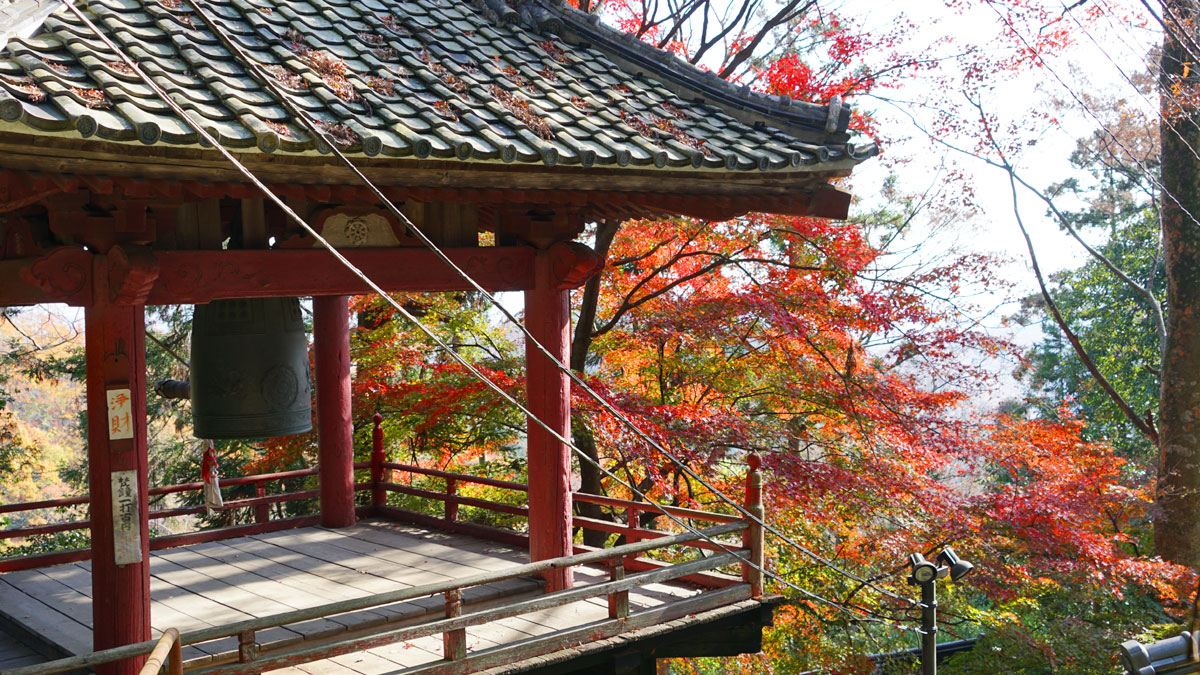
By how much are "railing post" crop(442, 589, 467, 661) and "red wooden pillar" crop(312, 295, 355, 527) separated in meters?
3.77

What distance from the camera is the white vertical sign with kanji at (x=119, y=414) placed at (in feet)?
15.9

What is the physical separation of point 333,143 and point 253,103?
523mm

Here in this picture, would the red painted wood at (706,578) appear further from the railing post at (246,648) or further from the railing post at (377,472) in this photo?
the railing post at (377,472)

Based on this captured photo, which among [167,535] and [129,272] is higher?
[129,272]

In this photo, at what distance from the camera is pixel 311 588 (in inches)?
274

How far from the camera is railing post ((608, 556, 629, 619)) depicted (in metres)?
6.24

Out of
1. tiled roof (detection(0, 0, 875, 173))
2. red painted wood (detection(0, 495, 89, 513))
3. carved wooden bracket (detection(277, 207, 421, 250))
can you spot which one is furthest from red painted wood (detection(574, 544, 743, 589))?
red painted wood (detection(0, 495, 89, 513))

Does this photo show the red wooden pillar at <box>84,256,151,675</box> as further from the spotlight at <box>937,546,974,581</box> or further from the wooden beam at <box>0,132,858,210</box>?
Result: the spotlight at <box>937,546,974,581</box>

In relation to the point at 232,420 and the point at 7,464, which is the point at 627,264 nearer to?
the point at 232,420

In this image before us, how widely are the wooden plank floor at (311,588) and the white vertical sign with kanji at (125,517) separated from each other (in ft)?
3.37

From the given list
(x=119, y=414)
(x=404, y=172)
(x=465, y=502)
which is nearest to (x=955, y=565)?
(x=465, y=502)

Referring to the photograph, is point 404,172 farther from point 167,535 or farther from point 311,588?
point 167,535

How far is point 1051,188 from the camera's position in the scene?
26625 millimetres

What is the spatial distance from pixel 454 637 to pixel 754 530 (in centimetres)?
250
